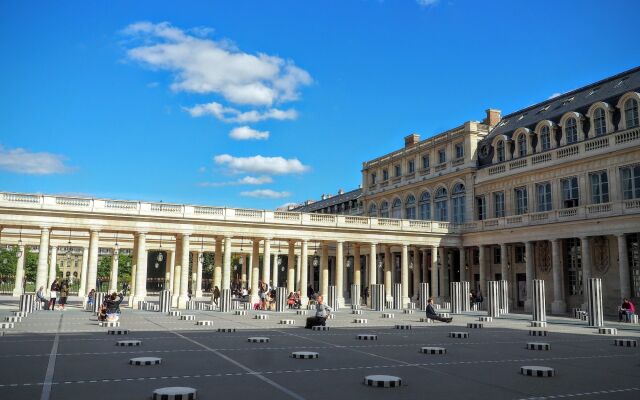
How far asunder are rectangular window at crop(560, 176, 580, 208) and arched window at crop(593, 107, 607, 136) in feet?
13.1

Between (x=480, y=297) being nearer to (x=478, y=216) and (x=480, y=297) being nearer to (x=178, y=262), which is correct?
(x=478, y=216)

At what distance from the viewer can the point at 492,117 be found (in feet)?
192

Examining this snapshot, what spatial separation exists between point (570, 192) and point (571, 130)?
5.29 meters

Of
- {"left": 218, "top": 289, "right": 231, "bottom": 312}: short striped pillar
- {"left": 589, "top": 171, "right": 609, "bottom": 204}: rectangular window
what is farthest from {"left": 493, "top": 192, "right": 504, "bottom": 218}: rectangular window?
{"left": 218, "top": 289, "right": 231, "bottom": 312}: short striped pillar

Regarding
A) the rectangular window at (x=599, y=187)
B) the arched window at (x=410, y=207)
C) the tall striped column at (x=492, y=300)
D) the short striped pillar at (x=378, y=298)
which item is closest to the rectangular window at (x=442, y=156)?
the arched window at (x=410, y=207)

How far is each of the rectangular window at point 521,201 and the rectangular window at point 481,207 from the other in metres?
3.85

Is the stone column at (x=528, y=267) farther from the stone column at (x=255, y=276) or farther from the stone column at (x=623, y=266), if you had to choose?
the stone column at (x=255, y=276)

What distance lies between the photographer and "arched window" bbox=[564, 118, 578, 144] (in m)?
44.9

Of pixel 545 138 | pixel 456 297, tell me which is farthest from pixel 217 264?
pixel 545 138

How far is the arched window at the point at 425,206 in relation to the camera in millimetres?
59688

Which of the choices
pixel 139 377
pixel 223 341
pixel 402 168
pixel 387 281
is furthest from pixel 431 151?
pixel 139 377

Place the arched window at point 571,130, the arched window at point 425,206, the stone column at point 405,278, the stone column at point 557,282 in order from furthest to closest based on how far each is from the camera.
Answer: the arched window at point 425,206, the stone column at point 405,278, the arched window at point 571,130, the stone column at point 557,282

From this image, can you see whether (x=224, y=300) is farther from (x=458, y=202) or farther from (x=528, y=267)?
(x=458, y=202)

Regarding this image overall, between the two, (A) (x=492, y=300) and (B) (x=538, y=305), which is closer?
(B) (x=538, y=305)
